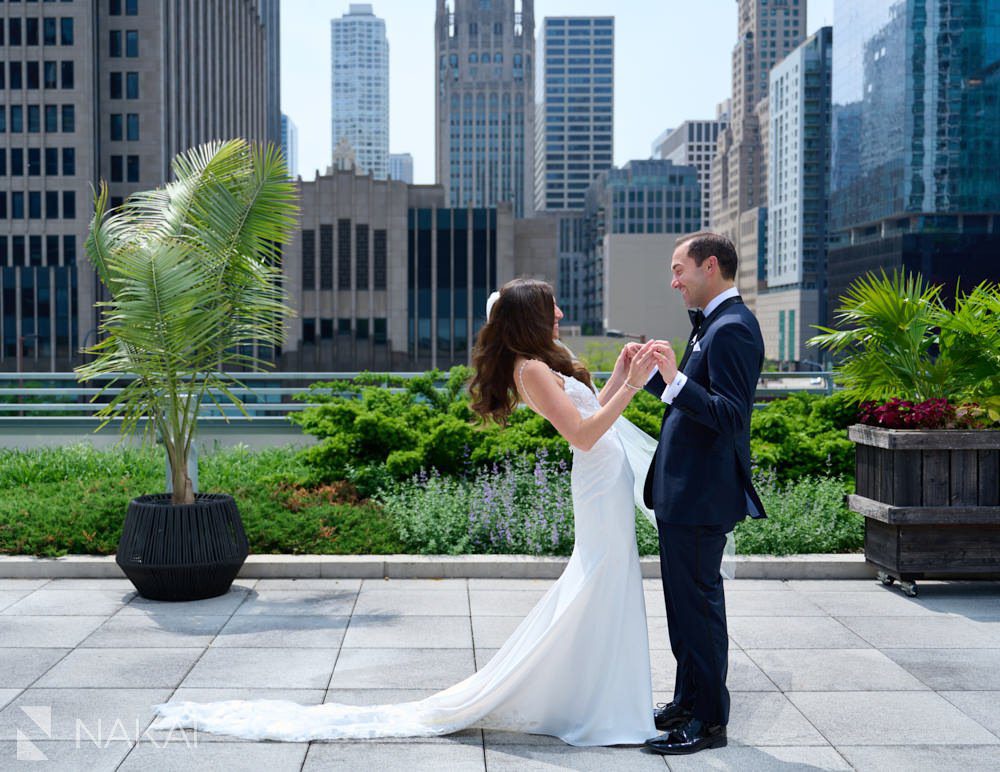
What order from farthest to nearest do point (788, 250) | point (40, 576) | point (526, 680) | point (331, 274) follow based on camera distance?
point (788, 250)
point (331, 274)
point (40, 576)
point (526, 680)

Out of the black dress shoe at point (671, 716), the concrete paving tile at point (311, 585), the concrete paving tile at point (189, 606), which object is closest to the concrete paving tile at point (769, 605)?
the black dress shoe at point (671, 716)

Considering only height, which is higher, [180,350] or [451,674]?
[180,350]

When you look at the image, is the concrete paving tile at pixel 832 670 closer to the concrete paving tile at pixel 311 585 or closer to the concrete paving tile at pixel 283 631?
the concrete paving tile at pixel 283 631

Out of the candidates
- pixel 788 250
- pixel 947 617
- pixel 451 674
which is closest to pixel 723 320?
pixel 451 674

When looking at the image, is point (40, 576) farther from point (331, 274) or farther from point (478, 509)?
point (331, 274)

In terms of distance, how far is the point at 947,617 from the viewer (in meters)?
7.30

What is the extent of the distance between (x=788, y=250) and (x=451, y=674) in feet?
632

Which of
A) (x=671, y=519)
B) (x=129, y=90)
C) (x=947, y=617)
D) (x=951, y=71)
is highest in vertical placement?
(x=951, y=71)

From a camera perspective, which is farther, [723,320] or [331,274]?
[331,274]

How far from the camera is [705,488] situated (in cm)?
470

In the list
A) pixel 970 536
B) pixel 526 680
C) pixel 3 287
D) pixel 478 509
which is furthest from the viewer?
pixel 3 287

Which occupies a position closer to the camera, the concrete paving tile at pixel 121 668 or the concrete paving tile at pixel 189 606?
the concrete paving tile at pixel 121 668

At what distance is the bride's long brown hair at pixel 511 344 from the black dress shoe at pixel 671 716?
1.57 m

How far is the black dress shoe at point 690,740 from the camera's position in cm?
475
